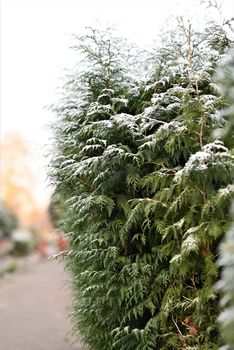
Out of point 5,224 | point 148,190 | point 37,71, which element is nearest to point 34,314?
point 37,71

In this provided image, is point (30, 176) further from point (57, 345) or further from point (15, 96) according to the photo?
point (57, 345)

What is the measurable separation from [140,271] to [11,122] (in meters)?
20.8

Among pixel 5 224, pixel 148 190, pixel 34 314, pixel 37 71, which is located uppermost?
pixel 5 224

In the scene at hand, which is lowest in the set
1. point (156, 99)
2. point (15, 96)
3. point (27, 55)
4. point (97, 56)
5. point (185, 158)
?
point (185, 158)

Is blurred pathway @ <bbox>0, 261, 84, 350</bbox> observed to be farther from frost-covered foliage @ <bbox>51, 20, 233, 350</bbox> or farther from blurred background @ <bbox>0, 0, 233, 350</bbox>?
frost-covered foliage @ <bbox>51, 20, 233, 350</bbox>

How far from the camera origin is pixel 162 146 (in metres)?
3.65

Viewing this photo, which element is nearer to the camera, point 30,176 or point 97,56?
point 97,56

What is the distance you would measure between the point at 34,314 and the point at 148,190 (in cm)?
489

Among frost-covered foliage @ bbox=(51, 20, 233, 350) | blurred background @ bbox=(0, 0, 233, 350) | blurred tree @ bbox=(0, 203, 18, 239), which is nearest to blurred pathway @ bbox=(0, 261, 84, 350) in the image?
blurred background @ bbox=(0, 0, 233, 350)

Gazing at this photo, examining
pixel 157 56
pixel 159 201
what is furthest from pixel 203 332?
pixel 157 56

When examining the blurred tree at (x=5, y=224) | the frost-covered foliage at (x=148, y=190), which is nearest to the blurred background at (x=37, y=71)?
the blurred tree at (x=5, y=224)

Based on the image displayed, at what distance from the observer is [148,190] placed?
3.78m

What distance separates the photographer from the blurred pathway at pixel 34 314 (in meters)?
6.05

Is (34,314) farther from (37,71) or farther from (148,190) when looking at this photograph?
(148,190)
